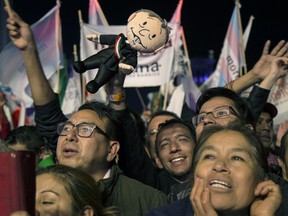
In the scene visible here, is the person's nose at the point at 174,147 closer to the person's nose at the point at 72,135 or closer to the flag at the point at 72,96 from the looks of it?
the person's nose at the point at 72,135

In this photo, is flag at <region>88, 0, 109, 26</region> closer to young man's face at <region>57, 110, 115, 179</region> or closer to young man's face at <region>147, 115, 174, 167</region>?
young man's face at <region>147, 115, 174, 167</region>

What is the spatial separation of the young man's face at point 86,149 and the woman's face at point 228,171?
885 millimetres

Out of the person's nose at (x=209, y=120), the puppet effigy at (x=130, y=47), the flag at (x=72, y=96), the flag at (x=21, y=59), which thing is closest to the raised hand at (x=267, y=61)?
the person's nose at (x=209, y=120)

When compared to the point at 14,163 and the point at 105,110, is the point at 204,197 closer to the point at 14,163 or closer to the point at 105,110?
the point at 14,163

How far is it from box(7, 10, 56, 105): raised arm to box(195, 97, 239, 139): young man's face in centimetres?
86

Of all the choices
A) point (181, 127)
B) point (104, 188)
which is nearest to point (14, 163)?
point (104, 188)

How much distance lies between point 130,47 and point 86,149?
595 millimetres

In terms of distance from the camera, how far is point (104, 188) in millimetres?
3479

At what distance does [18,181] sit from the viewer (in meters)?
1.94

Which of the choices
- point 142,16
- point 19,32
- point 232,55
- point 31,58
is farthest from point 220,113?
point 232,55

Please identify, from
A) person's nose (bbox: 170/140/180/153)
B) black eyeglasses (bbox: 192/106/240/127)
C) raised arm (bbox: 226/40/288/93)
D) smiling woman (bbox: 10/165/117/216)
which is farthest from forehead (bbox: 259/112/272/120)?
smiling woman (bbox: 10/165/117/216)

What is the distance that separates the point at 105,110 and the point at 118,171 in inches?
14.6

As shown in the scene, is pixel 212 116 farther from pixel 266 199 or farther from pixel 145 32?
pixel 266 199

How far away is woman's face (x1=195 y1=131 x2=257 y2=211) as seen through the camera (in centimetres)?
275
